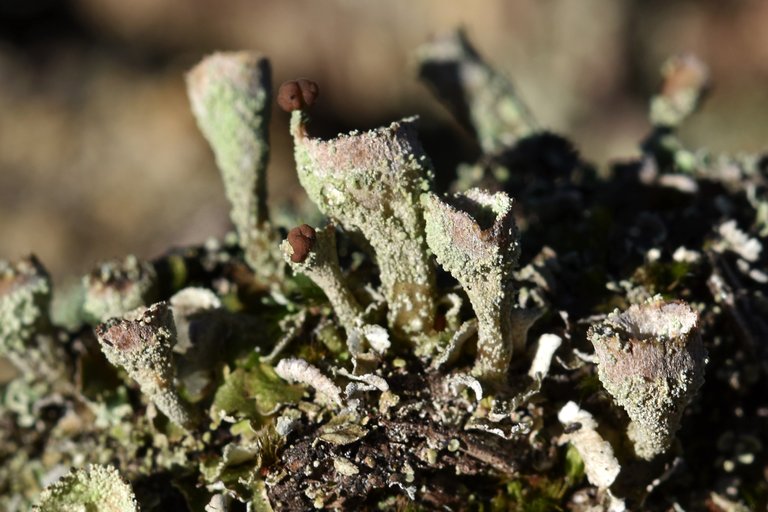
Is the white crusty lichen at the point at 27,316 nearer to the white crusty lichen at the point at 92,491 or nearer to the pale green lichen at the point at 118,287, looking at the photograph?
the pale green lichen at the point at 118,287

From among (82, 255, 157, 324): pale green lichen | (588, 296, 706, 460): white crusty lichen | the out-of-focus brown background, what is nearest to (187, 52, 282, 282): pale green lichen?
(82, 255, 157, 324): pale green lichen

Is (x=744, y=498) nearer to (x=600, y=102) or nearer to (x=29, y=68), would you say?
(x=600, y=102)

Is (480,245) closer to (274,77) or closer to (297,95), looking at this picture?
(297,95)

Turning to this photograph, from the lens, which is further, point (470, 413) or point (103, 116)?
point (103, 116)

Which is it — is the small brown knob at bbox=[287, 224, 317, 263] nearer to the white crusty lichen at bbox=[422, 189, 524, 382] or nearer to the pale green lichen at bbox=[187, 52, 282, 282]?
the white crusty lichen at bbox=[422, 189, 524, 382]

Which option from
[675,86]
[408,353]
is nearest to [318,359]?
[408,353]

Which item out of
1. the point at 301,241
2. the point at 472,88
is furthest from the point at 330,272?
the point at 472,88
